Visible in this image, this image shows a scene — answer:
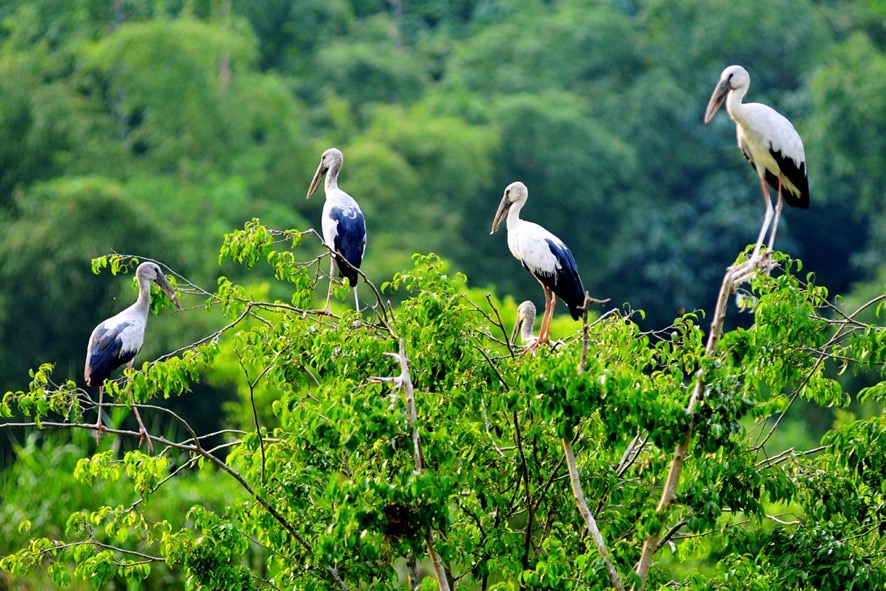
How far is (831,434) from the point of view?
A: 6746 millimetres

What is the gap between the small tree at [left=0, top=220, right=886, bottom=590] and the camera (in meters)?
6.36

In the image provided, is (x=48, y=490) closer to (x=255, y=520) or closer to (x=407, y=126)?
(x=255, y=520)

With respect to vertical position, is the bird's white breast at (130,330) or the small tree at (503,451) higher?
the small tree at (503,451)

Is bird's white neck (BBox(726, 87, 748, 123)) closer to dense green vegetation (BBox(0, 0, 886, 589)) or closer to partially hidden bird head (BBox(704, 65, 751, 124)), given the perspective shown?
partially hidden bird head (BBox(704, 65, 751, 124))

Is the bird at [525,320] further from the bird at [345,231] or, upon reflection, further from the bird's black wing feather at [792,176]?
the bird's black wing feather at [792,176]

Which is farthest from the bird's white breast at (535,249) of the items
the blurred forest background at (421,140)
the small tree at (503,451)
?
the blurred forest background at (421,140)

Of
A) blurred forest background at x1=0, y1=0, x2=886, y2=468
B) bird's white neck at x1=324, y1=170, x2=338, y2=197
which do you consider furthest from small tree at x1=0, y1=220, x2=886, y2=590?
blurred forest background at x1=0, y1=0, x2=886, y2=468

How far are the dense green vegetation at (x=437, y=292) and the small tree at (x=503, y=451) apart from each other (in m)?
0.02

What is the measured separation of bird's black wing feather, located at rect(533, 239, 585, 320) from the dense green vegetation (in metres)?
0.38

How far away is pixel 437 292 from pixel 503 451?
0.89 meters

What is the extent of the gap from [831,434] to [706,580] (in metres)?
0.77

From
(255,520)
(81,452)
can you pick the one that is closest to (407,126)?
(81,452)

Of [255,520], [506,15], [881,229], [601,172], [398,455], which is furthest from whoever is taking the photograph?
[506,15]

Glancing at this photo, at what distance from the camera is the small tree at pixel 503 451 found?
6363 millimetres
